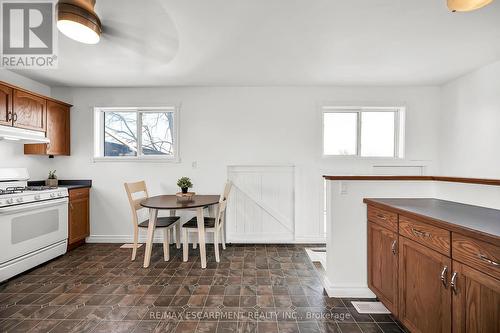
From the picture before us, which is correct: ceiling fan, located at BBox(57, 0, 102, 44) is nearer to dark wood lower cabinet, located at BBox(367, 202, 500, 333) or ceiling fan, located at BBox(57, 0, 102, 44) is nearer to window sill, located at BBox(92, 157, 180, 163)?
window sill, located at BBox(92, 157, 180, 163)

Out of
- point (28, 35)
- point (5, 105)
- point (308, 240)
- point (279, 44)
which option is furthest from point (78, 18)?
point (308, 240)

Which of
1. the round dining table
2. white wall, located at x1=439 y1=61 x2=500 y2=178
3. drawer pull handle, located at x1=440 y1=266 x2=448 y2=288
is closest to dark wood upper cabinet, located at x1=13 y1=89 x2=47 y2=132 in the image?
the round dining table

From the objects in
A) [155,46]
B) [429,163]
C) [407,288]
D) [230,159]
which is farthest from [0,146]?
[429,163]

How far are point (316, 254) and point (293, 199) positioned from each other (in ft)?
2.86

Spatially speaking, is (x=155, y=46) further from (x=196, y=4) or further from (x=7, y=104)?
(x=7, y=104)

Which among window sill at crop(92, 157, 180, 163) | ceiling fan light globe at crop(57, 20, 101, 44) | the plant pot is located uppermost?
ceiling fan light globe at crop(57, 20, 101, 44)

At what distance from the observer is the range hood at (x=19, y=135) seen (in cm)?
242

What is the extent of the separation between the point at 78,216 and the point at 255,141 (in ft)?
9.54

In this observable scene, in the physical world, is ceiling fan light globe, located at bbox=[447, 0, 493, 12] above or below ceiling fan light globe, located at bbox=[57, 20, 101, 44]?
below

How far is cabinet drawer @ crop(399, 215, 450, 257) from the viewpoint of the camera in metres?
1.24

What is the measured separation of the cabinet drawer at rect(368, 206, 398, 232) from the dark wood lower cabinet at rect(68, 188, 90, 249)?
12.6 ft

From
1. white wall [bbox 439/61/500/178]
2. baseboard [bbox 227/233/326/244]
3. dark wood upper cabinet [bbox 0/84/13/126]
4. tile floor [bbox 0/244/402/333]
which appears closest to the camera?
tile floor [bbox 0/244/402/333]

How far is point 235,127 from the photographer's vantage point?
3.60 meters

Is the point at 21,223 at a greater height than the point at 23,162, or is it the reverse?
the point at 23,162
